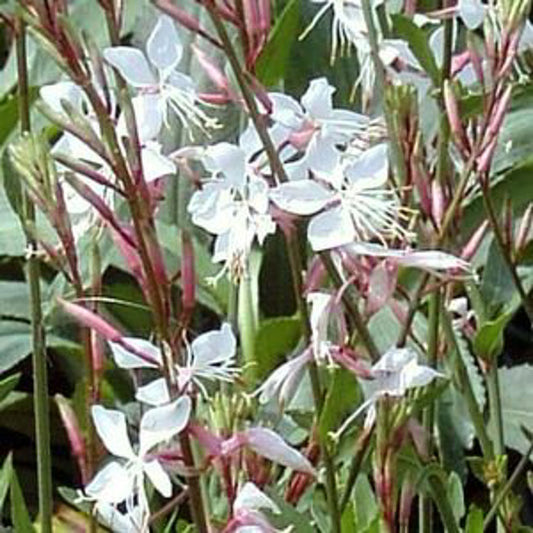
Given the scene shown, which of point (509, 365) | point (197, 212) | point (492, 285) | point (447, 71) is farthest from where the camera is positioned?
point (509, 365)

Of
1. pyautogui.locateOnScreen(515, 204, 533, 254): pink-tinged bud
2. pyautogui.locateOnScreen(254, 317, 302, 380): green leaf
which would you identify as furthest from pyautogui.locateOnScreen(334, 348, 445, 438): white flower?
pyautogui.locateOnScreen(254, 317, 302, 380): green leaf

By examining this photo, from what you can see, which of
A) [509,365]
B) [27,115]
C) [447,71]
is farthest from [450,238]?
[509,365]

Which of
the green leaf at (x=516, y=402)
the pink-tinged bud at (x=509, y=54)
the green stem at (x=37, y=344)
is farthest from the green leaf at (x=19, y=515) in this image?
the green leaf at (x=516, y=402)

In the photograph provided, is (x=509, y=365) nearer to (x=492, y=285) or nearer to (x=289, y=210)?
(x=492, y=285)

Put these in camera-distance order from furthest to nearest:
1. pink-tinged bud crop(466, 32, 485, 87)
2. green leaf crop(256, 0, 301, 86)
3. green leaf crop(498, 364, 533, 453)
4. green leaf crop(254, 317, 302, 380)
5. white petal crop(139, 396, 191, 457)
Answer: green leaf crop(498, 364, 533, 453)
green leaf crop(254, 317, 302, 380)
green leaf crop(256, 0, 301, 86)
pink-tinged bud crop(466, 32, 485, 87)
white petal crop(139, 396, 191, 457)

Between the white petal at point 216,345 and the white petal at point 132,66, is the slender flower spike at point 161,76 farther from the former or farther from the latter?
the white petal at point 216,345

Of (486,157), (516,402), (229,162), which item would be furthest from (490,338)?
(516,402)

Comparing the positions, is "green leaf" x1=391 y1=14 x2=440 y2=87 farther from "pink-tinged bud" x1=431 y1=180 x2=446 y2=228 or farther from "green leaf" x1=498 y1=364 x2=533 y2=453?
"green leaf" x1=498 y1=364 x2=533 y2=453
